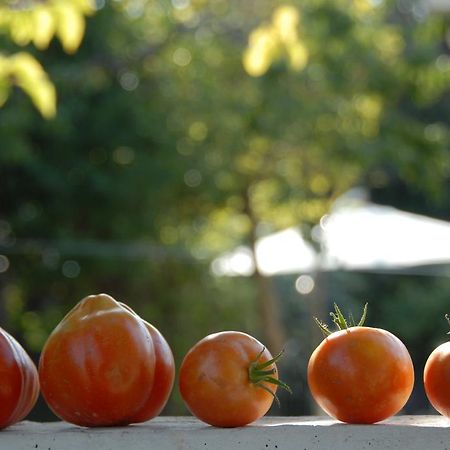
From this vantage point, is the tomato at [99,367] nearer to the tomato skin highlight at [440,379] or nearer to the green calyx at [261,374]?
the green calyx at [261,374]

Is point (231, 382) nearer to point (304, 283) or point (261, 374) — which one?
point (261, 374)

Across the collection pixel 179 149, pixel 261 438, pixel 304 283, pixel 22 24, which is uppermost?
pixel 22 24

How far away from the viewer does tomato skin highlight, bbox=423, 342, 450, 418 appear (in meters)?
1.34

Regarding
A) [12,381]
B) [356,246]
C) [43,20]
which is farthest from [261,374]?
[356,246]

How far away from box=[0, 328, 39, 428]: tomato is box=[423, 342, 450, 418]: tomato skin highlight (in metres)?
0.55

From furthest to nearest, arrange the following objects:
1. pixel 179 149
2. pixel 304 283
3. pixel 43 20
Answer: pixel 304 283, pixel 179 149, pixel 43 20

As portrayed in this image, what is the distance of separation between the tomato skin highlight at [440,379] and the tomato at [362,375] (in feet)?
0.11

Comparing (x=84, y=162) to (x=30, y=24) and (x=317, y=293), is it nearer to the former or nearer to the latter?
(x=317, y=293)

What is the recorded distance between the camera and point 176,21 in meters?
8.80

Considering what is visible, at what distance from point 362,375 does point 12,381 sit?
477 mm

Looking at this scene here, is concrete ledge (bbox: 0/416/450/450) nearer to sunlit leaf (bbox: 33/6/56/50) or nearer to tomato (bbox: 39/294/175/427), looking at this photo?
tomato (bbox: 39/294/175/427)

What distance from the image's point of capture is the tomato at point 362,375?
1.32m

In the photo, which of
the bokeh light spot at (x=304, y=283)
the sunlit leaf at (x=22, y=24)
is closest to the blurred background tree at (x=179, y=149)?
the bokeh light spot at (x=304, y=283)

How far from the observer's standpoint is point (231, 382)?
136cm
